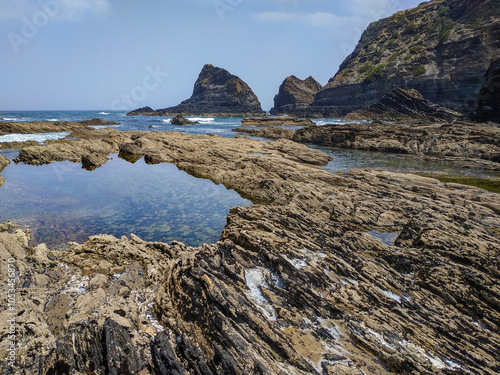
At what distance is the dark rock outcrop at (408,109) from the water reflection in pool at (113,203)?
8407 centimetres

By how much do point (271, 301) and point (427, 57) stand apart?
133 meters

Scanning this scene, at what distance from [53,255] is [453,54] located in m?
129

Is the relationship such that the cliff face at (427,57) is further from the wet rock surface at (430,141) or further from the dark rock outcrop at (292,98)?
the wet rock surface at (430,141)

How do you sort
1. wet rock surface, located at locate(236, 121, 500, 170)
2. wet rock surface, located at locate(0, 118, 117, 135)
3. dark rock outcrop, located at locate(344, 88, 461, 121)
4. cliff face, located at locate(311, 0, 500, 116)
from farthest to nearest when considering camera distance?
cliff face, located at locate(311, 0, 500, 116), dark rock outcrop, located at locate(344, 88, 461, 121), wet rock surface, located at locate(0, 118, 117, 135), wet rock surface, located at locate(236, 121, 500, 170)

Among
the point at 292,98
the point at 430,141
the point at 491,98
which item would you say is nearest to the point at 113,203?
the point at 430,141

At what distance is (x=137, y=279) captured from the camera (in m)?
11.2

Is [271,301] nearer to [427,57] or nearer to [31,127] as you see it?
[31,127]

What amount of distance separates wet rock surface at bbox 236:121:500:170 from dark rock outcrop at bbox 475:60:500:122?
15542 millimetres

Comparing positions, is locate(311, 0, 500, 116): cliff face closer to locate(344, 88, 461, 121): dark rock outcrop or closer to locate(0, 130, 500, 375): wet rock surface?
locate(344, 88, 461, 121): dark rock outcrop

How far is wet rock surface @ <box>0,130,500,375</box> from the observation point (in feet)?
23.3

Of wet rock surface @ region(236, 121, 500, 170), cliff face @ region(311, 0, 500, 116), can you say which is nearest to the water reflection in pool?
wet rock surface @ region(236, 121, 500, 170)

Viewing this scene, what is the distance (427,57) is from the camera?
4208 inches

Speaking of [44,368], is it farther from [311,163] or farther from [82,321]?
[311,163]

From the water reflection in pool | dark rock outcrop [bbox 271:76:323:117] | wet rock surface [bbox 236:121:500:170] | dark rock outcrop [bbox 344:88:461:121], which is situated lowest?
the water reflection in pool
